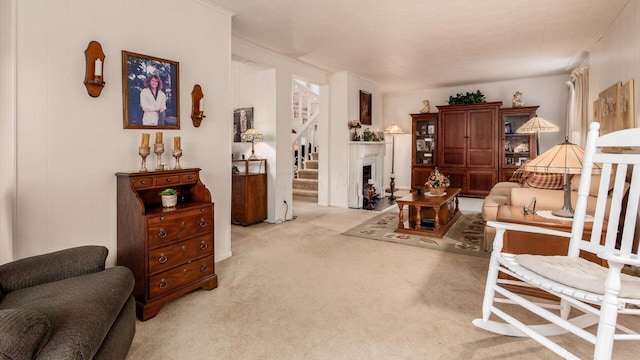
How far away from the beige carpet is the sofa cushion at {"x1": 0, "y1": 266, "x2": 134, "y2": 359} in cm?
48

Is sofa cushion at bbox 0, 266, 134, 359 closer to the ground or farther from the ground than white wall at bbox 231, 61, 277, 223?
closer to the ground

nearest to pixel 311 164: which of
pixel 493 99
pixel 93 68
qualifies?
pixel 493 99

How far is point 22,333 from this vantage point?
110 centimetres

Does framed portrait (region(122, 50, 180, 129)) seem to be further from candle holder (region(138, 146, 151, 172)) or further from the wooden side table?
the wooden side table

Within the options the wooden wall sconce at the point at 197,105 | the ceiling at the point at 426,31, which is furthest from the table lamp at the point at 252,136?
the wooden wall sconce at the point at 197,105

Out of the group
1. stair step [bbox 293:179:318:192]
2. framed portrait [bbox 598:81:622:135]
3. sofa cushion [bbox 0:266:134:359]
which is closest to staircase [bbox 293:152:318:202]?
stair step [bbox 293:179:318:192]

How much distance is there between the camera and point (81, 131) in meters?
2.42

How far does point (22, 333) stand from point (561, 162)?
3039mm

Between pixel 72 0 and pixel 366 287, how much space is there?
10.0 feet

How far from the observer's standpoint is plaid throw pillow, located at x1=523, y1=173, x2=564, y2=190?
3633 mm

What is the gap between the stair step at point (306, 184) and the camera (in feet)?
24.2

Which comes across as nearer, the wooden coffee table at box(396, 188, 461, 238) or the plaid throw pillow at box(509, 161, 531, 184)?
the plaid throw pillow at box(509, 161, 531, 184)

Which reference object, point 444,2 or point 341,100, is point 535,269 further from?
point 341,100

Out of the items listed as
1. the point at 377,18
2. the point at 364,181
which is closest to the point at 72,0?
the point at 377,18
